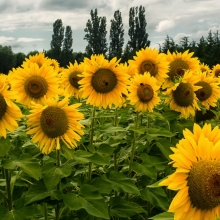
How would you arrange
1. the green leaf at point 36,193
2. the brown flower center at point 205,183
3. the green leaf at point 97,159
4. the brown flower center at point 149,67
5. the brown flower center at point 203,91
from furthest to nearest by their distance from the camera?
the brown flower center at point 149,67, the brown flower center at point 203,91, the green leaf at point 97,159, the green leaf at point 36,193, the brown flower center at point 205,183

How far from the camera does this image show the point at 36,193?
8.38 ft

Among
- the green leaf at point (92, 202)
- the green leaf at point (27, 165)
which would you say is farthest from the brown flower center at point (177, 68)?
the green leaf at point (27, 165)

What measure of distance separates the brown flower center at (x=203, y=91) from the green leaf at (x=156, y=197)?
49.0 inches

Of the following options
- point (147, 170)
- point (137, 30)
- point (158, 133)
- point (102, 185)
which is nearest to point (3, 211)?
point (102, 185)

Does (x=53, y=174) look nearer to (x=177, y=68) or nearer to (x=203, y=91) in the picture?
(x=203, y=91)

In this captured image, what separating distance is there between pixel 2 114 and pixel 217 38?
22.2 m

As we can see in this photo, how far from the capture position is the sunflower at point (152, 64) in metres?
4.34

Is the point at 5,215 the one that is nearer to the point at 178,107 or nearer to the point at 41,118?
the point at 41,118

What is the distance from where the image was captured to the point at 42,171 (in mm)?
2566

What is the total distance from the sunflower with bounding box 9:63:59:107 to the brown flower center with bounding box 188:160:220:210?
1.82m

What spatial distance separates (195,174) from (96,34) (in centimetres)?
5859

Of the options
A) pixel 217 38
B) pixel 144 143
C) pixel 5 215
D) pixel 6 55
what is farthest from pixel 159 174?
pixel 6 55

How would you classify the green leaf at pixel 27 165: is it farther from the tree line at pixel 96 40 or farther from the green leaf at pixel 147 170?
the tree line at pixel 96 40

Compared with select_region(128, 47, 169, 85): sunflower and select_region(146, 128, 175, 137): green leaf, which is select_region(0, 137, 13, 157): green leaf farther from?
select_region(128, 47, 169, 85): sunflower
